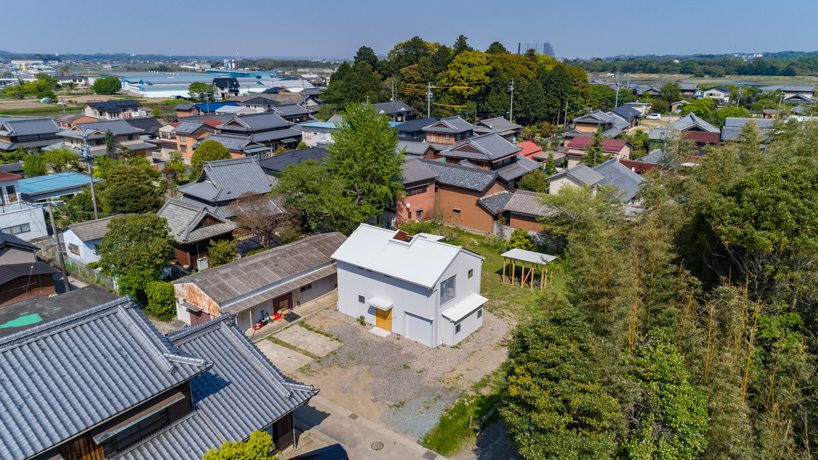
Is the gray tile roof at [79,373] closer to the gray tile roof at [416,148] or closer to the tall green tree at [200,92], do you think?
the gray tile roof at [416,148]

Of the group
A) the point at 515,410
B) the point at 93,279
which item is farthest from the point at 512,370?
the point at 93,279

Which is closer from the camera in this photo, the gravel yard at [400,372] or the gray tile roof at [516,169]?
the gravel yard at [400,372]

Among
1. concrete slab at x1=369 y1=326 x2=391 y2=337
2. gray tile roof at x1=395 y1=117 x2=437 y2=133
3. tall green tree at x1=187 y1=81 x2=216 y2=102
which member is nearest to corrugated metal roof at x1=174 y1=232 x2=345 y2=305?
concrete slab at x1=369 y1=326 x2=391 y2=337

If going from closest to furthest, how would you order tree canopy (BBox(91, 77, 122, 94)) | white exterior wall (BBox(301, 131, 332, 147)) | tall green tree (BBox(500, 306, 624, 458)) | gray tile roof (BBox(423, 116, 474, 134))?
tall green tree (BBox(500, 306, 624, 458))
gray tile roof (BBox(423, 116, 474, 134))
white exterior wall (BBox(301, 131, 332, 147))
tree canopy (BBox(91, 77, 122, 94))

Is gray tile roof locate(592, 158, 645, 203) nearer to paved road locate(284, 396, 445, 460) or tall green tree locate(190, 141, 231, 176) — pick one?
paved road locate(284, 396, 445, 460)

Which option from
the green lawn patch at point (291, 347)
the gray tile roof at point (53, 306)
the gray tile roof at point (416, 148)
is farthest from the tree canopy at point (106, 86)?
the green lawn patch at point (291, 347)
